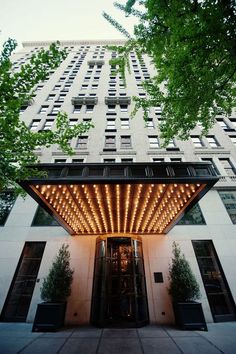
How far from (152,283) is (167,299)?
1.02m

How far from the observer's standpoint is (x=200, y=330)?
25.4 feet

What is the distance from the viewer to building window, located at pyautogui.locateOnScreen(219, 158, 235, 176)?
15812mm

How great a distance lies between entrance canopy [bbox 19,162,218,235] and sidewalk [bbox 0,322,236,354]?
4.54 meters

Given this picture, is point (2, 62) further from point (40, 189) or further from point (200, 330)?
point (200, 330)

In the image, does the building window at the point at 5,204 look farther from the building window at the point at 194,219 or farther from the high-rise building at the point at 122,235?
the building window at the point at 194,219

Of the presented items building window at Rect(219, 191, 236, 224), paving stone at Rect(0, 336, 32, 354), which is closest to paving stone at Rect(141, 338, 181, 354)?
paving stone at Rect(0, 336, 32, 354)

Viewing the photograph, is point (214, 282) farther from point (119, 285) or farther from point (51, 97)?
point (51, 97)

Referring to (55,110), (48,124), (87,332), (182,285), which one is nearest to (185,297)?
(182,285)

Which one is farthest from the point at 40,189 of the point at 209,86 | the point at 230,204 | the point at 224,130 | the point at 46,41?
the point at 46,41

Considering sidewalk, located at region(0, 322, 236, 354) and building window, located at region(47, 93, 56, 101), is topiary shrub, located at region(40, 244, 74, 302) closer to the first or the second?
sidewalk, located at region(0, 322, 236, 354)

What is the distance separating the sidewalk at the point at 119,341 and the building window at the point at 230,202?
690cm

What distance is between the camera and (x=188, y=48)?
18.5 ft

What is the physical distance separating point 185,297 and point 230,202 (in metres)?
8.08

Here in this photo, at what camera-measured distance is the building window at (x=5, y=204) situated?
1262 cm
